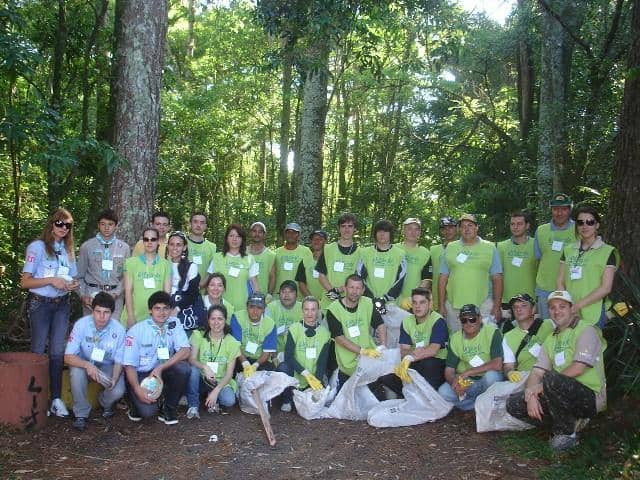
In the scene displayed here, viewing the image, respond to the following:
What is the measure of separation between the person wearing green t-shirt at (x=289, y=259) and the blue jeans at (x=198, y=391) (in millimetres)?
1585

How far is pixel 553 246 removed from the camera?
6086 millimetres

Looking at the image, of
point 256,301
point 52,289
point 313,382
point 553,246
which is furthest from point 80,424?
point 553,246

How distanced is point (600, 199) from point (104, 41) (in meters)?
7.48

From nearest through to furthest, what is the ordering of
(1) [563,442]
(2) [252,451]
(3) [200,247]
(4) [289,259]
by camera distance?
(1) [563,442] < (2) [252,451] < (3) [200,247] < (4) [289,259]

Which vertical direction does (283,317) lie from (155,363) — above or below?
above

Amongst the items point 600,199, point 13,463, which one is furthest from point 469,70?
point 13,463

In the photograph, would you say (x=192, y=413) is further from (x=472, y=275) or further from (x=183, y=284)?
(x=472, y=275)

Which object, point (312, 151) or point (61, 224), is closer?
point (61, 224)

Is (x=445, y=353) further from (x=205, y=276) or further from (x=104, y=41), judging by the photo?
(x=104, y=41)

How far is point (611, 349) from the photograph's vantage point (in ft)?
17.3

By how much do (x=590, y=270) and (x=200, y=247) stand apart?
3.83 meters

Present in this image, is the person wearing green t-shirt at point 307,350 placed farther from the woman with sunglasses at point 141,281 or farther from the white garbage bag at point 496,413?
the white garbage bag at point 496,413

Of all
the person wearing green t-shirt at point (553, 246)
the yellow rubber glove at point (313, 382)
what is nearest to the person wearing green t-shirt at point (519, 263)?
the person wearing green t-shirt at point (553, 246)

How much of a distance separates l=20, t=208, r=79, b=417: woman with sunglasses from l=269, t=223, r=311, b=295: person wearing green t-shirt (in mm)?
2291
